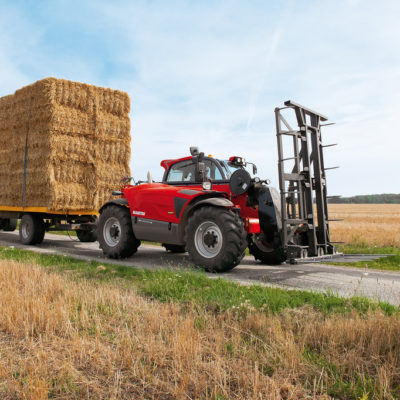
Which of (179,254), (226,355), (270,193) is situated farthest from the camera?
(179,254)

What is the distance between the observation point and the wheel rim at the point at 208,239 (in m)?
6.88

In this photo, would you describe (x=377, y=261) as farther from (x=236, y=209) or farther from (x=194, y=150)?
(x=194, y=150)

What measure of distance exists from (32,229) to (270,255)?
22.3 ft

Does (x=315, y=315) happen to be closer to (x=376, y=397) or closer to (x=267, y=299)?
(x=267, y=299)

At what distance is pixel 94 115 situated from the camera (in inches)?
433

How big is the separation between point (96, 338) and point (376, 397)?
6.89 ft

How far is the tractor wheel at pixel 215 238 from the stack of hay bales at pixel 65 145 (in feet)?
15.9

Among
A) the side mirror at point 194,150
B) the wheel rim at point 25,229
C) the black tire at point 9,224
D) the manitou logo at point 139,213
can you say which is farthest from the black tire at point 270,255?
the black tire at point 9,224

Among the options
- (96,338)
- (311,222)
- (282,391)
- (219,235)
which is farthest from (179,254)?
(282,391)

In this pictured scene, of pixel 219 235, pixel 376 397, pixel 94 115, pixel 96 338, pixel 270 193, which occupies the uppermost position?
pixel 94 115

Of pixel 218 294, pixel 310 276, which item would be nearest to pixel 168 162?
pixel 310 276

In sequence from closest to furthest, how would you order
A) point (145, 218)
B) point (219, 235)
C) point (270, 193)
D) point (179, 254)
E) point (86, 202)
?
point (219, 235), point (270, 193), point (145, 218), point (179, 254), point (86, 202)

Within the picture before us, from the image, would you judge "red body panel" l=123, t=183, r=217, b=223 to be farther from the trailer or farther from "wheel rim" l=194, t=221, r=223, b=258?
the trailer

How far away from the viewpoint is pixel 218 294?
4781 millimetres
